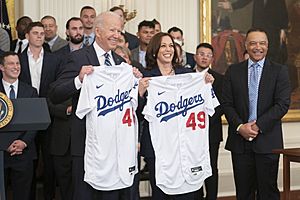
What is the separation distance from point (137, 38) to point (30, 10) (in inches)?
47.2

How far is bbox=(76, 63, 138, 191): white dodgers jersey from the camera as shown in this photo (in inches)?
150

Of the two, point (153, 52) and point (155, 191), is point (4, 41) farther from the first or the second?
point (155, 191)

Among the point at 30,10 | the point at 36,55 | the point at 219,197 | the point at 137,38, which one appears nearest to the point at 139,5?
the point at 137,38

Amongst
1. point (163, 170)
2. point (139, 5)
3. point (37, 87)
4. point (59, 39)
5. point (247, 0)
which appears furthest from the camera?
point (247, 0)

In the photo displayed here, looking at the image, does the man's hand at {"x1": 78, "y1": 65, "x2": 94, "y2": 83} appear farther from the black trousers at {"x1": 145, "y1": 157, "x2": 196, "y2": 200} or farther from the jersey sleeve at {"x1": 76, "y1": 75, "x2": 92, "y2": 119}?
the black trousers at {"x1": 145, "y1": 157, "x2": 196, "y2": 200}

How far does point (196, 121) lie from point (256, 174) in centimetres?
92

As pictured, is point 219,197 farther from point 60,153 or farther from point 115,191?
point 115,191

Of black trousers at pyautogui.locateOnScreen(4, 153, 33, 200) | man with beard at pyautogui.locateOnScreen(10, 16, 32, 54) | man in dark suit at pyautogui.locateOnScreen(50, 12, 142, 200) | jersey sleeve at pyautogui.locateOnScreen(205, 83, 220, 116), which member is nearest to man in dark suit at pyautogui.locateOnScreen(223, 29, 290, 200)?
jersey sleeve at pyautogui.locateOnScreen(205, 83, 220, 116)

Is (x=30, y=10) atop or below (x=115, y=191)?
atop

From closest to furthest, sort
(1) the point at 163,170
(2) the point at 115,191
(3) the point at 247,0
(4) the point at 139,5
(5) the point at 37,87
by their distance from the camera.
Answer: (2) the point at 115,191
(1) the point at 163,170
(5) the point at 37,87
(4) the point at 139,5
(3) the point at 247,0

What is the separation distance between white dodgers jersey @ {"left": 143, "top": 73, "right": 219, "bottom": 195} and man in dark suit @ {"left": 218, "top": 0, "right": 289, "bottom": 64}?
3308mm

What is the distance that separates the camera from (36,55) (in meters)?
5.52

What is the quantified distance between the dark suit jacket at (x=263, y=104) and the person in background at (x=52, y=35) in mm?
1851

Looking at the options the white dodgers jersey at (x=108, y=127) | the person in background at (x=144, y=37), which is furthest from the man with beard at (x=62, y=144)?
the white dodgers jersey at (x=108, y=127)
